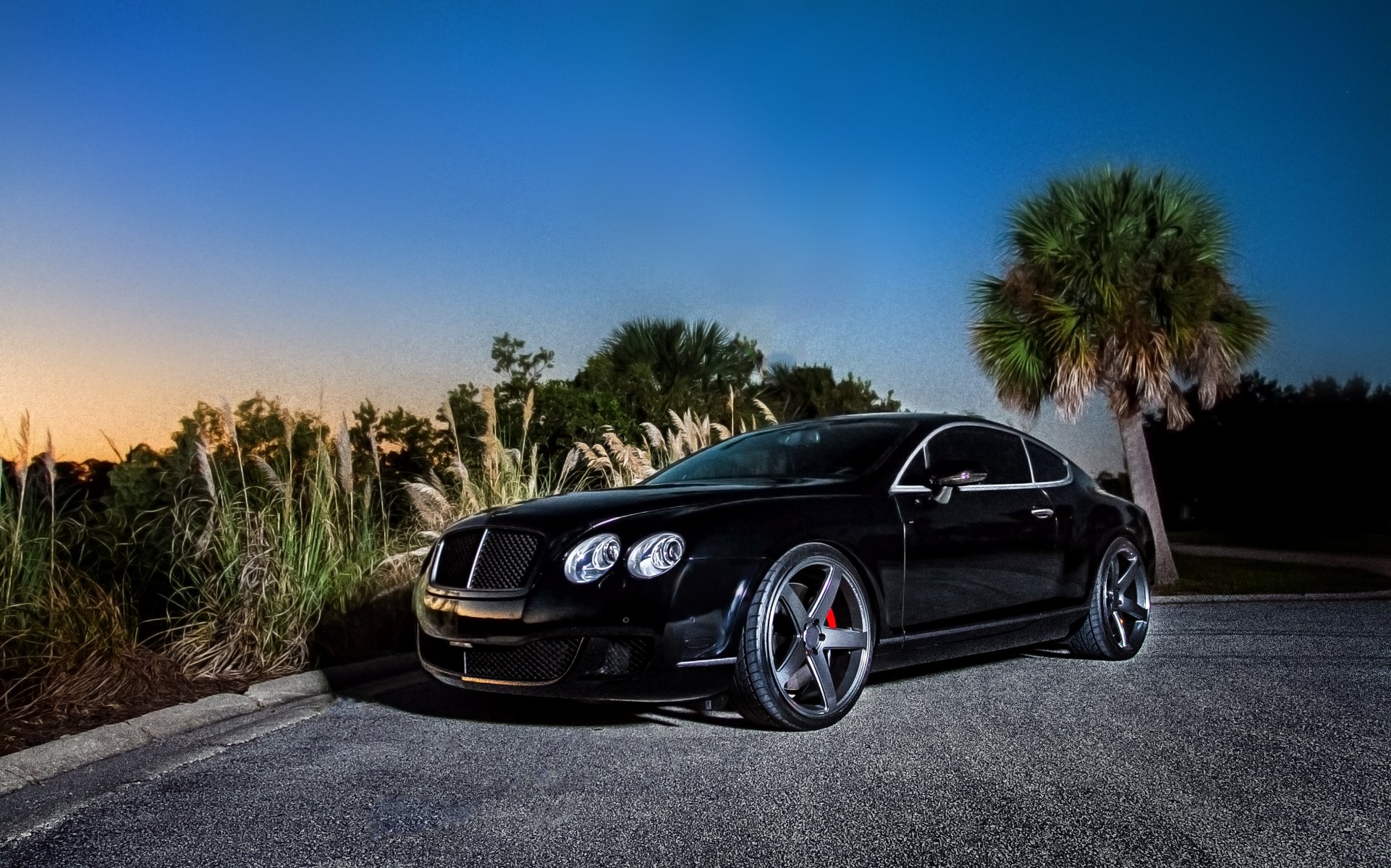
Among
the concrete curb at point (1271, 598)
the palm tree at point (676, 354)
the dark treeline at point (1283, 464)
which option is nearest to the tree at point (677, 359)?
the palm tree at point (676, 354)

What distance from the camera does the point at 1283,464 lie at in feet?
131

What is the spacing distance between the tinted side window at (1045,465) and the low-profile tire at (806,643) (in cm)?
216

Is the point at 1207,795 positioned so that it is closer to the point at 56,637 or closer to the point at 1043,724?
the point at 1043,724

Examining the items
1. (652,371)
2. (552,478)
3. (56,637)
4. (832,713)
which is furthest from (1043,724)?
(652,371)

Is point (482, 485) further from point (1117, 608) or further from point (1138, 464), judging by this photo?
point (1138, 464)

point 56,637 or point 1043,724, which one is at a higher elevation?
point 56,637

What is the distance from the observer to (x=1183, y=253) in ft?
66.2

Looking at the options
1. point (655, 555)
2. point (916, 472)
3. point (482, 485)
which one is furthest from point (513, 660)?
point (482, 485)

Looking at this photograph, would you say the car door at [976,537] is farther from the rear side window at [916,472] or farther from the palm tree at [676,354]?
the palm tree at [676,354]

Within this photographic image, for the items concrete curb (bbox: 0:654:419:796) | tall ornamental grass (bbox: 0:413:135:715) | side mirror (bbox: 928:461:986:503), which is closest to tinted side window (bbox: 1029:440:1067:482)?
side mirror (bbox: 928:461:986:503)

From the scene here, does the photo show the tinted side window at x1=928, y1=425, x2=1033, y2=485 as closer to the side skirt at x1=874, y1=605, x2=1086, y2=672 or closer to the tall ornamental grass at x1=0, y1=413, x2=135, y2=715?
the side skirt at x1=874, y1=605, x2=1086, y2=672

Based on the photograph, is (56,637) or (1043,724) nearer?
(1043,724)

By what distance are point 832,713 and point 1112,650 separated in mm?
2876

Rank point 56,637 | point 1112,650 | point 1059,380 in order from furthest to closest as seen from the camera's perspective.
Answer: point 1059,380
point 1112,650
point 56,637
